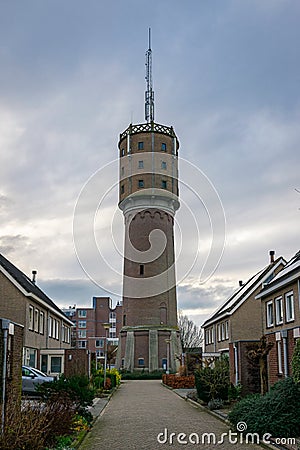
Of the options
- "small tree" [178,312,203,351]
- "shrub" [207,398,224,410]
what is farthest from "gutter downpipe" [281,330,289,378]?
"small tree" [178,312,203,351]

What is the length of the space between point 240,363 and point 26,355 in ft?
47.0

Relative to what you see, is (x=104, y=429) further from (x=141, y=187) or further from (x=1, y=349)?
(x=141, y=187)

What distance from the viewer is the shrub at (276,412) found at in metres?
14.4

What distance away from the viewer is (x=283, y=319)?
2398 centimetres

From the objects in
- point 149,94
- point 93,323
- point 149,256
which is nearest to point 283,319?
point 149,256

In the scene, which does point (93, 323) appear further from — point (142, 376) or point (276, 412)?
point (276, 412)

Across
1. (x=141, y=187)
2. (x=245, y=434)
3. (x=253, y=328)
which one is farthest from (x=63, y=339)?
(x=245, y=434)

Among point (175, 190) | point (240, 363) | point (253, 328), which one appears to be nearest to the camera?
point (240, 363)

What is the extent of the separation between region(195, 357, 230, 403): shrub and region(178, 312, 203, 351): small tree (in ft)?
215

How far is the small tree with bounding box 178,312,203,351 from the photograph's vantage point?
9138 cm

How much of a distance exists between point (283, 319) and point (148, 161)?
143 feet

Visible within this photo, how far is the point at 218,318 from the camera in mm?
46844

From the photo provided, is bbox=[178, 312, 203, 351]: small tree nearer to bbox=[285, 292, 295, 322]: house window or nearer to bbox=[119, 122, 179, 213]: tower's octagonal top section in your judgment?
bbox=[119, 122, 179, 213]: tower's octagonal top section

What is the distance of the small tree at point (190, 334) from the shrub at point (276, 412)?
247 feet
